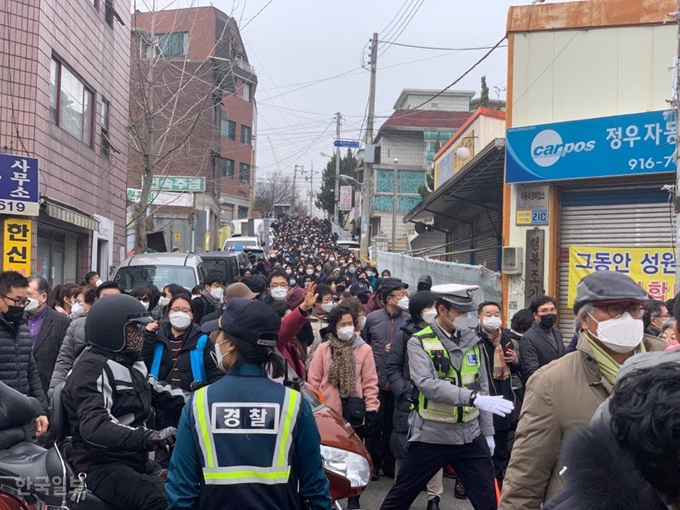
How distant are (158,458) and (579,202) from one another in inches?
452

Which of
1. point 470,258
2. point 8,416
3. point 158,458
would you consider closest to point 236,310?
point 8,416

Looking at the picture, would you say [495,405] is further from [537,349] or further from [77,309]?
[77,309]

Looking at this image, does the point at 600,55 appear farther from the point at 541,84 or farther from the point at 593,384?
the point at 593,384

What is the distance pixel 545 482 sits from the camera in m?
3.25

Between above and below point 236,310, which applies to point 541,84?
above

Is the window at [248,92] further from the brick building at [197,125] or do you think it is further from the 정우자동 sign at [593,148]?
the 정우자동 sign at [593,148]

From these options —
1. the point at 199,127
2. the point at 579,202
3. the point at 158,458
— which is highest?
the point at 199,127

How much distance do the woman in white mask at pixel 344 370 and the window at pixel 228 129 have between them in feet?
173

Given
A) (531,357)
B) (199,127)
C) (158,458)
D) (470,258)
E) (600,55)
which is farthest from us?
(199,127)

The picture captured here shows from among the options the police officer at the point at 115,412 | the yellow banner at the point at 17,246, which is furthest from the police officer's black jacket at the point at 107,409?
the yellow banner at the point at 17,246

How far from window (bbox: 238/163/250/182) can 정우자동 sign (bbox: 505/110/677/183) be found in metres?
49.0

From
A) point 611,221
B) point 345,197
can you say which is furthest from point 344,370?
point 345,197

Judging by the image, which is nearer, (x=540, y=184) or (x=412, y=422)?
(x=412, y=422)

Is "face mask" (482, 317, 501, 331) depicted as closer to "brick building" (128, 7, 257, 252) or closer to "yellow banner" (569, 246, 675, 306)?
"yellow banner" (569, 246, 675, 306)
